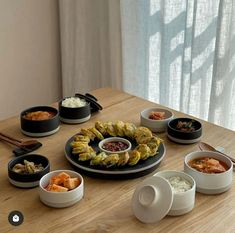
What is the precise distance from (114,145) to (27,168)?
10.8 inches

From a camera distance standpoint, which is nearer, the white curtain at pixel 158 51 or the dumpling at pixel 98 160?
the dumpling at pixel 98 160

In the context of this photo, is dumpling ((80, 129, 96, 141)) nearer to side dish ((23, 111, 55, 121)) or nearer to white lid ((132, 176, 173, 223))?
side dish ((23, 111, 55, 121))

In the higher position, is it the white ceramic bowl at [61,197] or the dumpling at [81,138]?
the dumpling at [81,138]

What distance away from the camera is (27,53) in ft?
8.94

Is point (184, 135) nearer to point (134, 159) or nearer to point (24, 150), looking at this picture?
point (134, 159)

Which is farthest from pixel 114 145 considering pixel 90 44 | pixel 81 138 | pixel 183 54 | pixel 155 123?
pixel 90 44

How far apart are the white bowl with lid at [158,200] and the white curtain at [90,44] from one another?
57.1 inches

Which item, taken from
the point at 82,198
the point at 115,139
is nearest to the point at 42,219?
the point at 82,198

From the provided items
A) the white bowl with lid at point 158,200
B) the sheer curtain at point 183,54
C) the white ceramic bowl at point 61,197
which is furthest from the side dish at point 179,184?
the sheer curtain at point 183,54

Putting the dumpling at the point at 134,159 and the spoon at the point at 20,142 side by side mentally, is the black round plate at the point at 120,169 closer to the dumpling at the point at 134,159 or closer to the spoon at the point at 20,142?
the dumpling at the point at 134,159

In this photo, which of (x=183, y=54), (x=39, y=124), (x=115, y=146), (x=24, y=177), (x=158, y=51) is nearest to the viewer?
(x=24, y=177)

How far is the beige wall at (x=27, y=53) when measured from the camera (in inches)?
103

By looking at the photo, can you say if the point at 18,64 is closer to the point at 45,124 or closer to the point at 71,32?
the point at 71,32

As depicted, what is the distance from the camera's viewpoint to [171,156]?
1.45 metres
